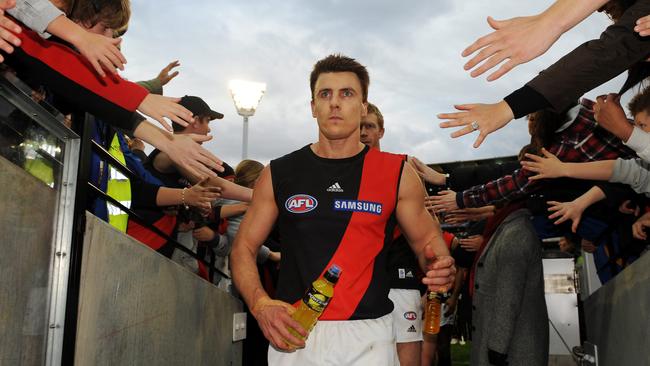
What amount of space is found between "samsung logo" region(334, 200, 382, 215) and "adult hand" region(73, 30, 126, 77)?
4.33ft

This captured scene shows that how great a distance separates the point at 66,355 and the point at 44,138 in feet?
2.89

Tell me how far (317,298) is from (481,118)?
1.08 meters

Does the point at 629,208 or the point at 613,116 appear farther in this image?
the point at 629,208

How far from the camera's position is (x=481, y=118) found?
239cm

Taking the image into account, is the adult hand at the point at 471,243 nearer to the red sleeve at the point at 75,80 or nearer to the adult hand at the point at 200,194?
the adult hand at the point at 200,194

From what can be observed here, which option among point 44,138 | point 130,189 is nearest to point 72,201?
point 44,138

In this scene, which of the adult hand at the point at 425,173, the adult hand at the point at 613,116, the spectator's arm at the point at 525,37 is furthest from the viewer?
the adult hand at the point at 425,173

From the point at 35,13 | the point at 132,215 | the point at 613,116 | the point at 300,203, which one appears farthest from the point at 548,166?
the point at 35,13

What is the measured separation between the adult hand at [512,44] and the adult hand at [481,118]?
193 millimetres

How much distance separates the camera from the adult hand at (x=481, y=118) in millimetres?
2373

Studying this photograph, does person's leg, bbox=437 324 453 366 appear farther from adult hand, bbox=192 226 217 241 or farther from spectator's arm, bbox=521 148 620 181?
spectator's arm, bbox=521 148 620 181

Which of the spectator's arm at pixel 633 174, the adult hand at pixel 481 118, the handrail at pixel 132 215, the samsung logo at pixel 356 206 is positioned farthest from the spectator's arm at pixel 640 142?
the handrail at pixel 132 215

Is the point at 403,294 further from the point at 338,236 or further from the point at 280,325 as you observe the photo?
the point at 280,325

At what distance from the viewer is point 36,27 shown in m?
2.23
